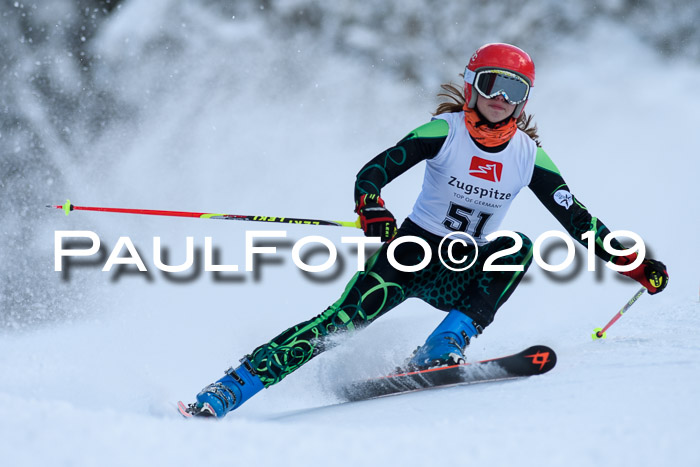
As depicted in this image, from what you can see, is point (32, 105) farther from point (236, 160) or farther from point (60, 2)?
point (236, 160)

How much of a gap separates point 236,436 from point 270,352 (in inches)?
38.3

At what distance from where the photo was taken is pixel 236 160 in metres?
8.66

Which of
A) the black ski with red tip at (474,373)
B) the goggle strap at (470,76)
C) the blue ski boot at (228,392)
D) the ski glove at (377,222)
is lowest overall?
the blue ski boot at (228,392)

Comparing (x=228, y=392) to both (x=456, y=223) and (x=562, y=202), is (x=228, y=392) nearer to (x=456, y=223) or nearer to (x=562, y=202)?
(x=456, y=223)

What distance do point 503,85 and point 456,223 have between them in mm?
568

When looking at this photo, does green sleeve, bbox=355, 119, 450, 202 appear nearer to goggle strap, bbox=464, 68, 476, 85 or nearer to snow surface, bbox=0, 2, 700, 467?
goggle strap, bbox=464, 68, 476, 85

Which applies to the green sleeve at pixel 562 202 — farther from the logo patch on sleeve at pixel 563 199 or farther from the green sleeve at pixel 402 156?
the green sleeve at pixel 402 156

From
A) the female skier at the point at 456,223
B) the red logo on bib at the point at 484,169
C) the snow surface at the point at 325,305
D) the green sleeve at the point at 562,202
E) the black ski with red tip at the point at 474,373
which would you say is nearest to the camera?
the snow surface at the point at 325,305

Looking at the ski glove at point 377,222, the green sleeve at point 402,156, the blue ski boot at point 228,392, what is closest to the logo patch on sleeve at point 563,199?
the green sleeve at point 402,156

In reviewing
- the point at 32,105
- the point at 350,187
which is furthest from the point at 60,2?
the point at 350,187

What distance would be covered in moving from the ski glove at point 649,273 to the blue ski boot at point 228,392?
1547 millimetres

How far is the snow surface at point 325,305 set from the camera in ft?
4.94

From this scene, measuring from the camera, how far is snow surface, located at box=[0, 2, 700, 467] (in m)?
1.51

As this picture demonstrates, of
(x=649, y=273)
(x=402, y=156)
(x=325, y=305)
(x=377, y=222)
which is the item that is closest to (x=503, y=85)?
(x=402, y=156)
